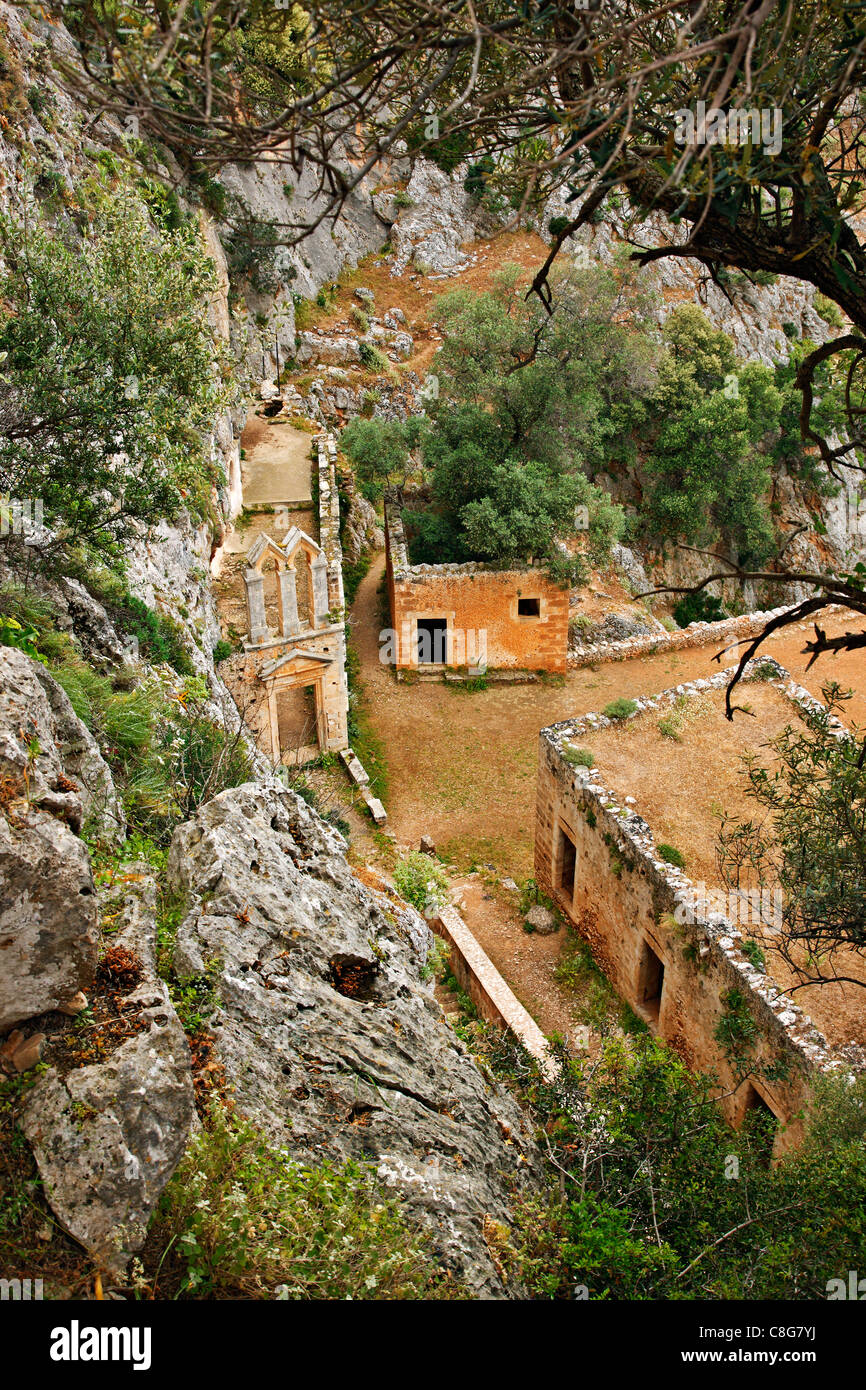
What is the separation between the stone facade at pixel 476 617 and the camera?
74.1 feet

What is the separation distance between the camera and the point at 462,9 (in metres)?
4.19

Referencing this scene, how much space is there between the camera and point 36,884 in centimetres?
433

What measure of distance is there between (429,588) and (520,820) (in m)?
6.82

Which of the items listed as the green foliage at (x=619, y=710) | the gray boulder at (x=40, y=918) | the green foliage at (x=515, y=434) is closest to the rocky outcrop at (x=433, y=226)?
the green foliage at (x=515, y=434)

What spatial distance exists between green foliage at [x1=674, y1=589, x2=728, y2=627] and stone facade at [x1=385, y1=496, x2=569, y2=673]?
8450mm

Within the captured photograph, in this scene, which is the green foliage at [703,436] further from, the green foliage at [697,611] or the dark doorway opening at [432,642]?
the dark doorway opening at [432,642]

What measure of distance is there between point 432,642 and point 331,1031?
18.0 meters

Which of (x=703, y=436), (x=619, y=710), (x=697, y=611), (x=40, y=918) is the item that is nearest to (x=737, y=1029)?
(x=619, y=710)

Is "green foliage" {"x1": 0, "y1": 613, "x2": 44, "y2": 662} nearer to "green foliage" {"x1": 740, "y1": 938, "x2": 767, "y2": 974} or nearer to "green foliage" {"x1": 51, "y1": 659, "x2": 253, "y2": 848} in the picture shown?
"green foliage" {"x1": 51, "y1": 659, "x2": 253, "y2": 848}

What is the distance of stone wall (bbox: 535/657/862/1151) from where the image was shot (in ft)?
32.8

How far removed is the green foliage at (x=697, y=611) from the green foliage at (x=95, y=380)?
22177 mm

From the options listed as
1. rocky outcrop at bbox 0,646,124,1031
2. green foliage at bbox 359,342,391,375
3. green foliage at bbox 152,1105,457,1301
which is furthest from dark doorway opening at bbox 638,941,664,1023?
green foliage at bbox 359,342,391,375
